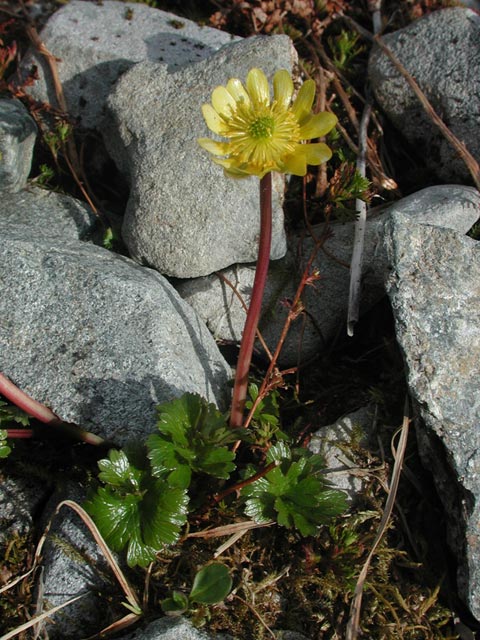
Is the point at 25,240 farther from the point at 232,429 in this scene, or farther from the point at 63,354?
the point at 232,429

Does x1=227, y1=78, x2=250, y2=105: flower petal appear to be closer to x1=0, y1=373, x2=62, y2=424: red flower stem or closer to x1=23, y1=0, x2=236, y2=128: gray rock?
x1=23, y1=0, x2=236, y2=128: gray rock

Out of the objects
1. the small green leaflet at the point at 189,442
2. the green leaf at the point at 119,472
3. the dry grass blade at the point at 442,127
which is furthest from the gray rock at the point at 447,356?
the green leaf at the point at 119,472

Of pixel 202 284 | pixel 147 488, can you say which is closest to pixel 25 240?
pixel 202 284

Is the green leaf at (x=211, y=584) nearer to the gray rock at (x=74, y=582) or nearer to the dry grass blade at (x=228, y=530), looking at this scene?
the dry grass blade at (x=228, y=530)

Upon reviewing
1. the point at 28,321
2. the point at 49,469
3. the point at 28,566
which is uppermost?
the point at 28,321

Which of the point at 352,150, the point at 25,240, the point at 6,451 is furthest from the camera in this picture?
the point at 352,150
